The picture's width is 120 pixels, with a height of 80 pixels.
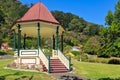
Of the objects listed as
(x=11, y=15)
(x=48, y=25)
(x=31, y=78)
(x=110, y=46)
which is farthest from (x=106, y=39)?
(x=11, y=15)

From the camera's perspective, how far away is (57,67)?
76.0 ft

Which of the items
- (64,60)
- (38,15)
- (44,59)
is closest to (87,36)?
(38,15)

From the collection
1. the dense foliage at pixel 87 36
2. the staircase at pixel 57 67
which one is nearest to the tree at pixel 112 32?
the dense foliage at pixel 87 36

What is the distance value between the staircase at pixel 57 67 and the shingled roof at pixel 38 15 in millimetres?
3744

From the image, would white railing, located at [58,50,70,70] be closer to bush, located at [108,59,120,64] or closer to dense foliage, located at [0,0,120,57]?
dense foliage, located at [0,0,120,57]

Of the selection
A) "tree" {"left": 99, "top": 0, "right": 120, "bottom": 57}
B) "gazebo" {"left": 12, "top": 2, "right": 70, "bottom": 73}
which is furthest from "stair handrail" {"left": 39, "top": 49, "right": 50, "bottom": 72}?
"tree" {"left": 99, "top": 0, "right": 120, "bottom": 57}

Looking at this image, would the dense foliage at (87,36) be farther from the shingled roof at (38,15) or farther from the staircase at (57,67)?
the shingled roof at (38,15)

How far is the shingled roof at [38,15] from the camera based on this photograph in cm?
2402

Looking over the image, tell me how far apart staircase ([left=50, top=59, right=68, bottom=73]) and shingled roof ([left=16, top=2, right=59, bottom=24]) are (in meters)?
3.74

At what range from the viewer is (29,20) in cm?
2378

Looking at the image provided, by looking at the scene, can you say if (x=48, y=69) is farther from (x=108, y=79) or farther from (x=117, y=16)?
(x=117, y=16)

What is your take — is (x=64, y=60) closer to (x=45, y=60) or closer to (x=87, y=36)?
(x=45, y=60)

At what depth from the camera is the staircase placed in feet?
73.2

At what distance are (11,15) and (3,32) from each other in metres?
25.2
